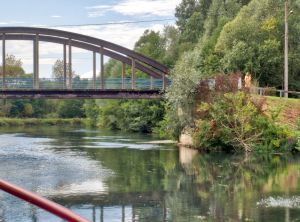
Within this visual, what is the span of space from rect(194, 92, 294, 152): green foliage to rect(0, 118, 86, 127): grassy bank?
2402 inches

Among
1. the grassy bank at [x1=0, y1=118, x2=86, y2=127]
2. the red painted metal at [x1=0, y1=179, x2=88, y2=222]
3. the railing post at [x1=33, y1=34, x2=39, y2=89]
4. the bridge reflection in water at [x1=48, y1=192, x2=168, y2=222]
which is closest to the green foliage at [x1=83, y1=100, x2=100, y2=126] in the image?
the grassy bank at [x1=0, y1=118, x2=86, y2=127]

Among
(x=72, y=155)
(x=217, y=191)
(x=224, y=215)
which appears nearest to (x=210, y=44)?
(x=72, y=155)

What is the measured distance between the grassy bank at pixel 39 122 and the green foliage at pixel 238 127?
6100 centimetres

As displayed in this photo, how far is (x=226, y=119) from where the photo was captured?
120 feet

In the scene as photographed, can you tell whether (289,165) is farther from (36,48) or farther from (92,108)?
(92,108)

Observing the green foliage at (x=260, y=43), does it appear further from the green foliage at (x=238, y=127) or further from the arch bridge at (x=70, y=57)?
the green foliage at (x=238, y=127)

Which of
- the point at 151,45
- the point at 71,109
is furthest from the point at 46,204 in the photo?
the point at 71,109

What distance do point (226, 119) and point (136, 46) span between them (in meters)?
56.0

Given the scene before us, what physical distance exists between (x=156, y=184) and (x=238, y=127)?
555 inches

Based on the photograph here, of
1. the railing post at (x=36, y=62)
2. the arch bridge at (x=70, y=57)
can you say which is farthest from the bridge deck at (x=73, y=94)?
the railing post at (x=36, y=62)

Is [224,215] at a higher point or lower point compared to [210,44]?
lower

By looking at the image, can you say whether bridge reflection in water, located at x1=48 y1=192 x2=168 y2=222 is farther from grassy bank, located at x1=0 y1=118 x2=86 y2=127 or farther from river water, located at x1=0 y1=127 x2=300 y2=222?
grassy bank, located at x1=0 y1=118 x2=86 y2=127

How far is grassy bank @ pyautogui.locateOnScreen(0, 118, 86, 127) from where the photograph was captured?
309ft

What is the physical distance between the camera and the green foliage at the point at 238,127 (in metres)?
36.0
